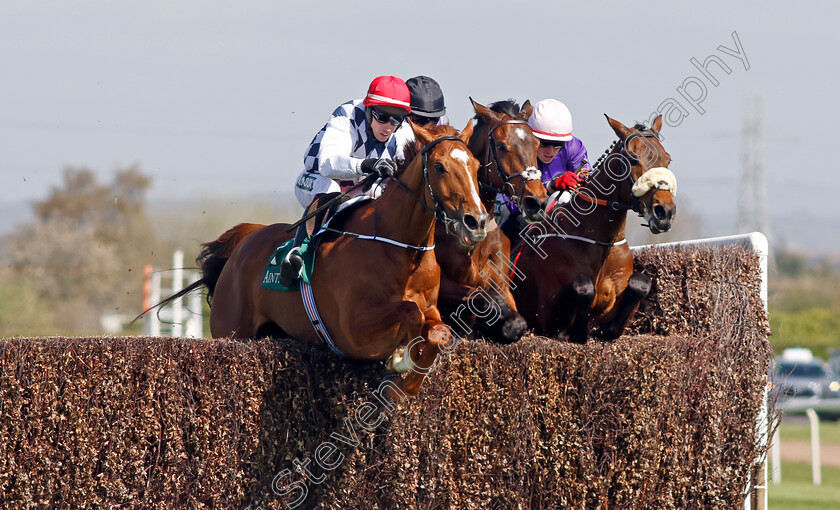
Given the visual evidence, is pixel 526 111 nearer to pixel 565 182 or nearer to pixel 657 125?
pixel 565 182

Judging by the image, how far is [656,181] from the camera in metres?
5.02

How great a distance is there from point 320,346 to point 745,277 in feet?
8.82

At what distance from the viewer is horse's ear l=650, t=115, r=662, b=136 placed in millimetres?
5512

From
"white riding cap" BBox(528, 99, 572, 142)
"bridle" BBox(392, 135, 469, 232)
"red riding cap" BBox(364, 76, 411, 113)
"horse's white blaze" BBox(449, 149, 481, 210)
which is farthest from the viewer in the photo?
"white riding cap" BBox(528, 99, 572, 142)

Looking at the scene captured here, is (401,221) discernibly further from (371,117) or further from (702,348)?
(702,348)

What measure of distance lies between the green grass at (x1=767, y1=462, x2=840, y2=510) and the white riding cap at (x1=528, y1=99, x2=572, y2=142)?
4.70 m

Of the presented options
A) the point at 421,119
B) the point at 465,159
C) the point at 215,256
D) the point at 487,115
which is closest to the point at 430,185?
the point at 465,159

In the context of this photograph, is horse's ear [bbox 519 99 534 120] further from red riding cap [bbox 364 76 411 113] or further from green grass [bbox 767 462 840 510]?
green grass [bbox 767 462 840 510]

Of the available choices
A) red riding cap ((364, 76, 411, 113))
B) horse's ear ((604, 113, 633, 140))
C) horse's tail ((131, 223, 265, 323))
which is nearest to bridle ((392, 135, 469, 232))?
red riding cap ((364, 76, 411, 113))

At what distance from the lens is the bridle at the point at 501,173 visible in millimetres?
4555

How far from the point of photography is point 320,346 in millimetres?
5004

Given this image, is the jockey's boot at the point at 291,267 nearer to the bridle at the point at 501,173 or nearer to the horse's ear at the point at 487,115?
the bridle at the point at 501,173

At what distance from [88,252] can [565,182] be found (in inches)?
1126

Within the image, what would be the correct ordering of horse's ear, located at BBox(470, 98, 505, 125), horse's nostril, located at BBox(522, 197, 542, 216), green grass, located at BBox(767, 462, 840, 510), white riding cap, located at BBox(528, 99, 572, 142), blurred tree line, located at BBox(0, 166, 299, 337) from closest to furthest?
horse's nostril, located at BBox(522, 197, 542, 216) < horse's ear, located at BBox(470, 98, 505, 125) < white riding cap, located at BBox(528, 99, 572, 142) < green grass, located at BBox(767, 462, 840, 510) < blurred tree line, located at BBox(0, 166, 299, 337)
